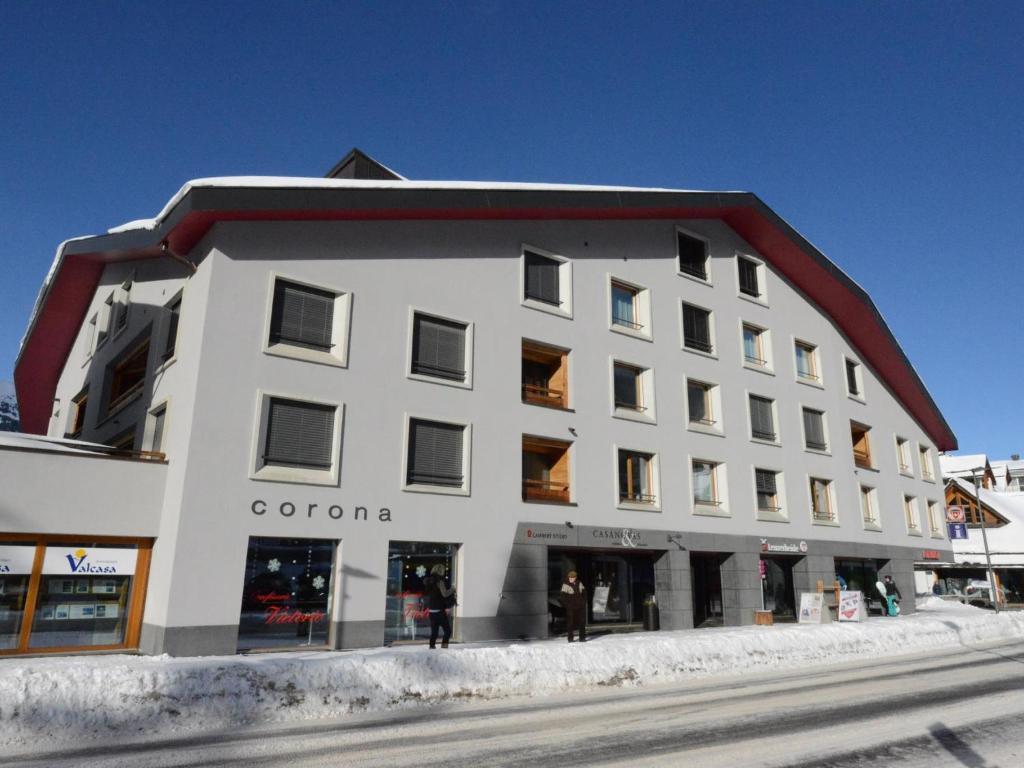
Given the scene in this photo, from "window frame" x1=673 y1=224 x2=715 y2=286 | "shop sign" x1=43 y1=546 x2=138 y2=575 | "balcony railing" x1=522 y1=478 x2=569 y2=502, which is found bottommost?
"shop sign" x1=43 y1=546 x2=138 y2=575

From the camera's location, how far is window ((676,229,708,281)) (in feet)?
94.0

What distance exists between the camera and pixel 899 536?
35188mm

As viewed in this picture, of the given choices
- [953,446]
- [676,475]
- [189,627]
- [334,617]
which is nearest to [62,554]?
[189,627]

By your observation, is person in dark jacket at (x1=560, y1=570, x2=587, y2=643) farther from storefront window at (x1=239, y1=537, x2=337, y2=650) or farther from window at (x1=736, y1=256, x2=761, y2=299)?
window at (x1=736, y1=256, x2=761, y2=299)

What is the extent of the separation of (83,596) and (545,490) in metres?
12.6

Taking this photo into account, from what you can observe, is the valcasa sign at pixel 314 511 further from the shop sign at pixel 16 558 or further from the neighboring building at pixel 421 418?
the shop sign at pixel 16 558

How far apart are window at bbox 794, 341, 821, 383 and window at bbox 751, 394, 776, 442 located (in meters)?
3.66

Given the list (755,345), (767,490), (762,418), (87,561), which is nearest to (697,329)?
(755,345)

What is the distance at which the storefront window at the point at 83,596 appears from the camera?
1543 centimetres

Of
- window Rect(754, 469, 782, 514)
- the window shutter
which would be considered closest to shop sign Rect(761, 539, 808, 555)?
window Rect(754, 469, 782, 514)

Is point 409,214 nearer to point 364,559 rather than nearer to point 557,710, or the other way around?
point 364,559

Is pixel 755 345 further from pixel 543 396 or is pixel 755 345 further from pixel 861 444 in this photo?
pixel 543 396

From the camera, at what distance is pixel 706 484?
26828 millimetres

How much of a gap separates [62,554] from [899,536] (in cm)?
3496
